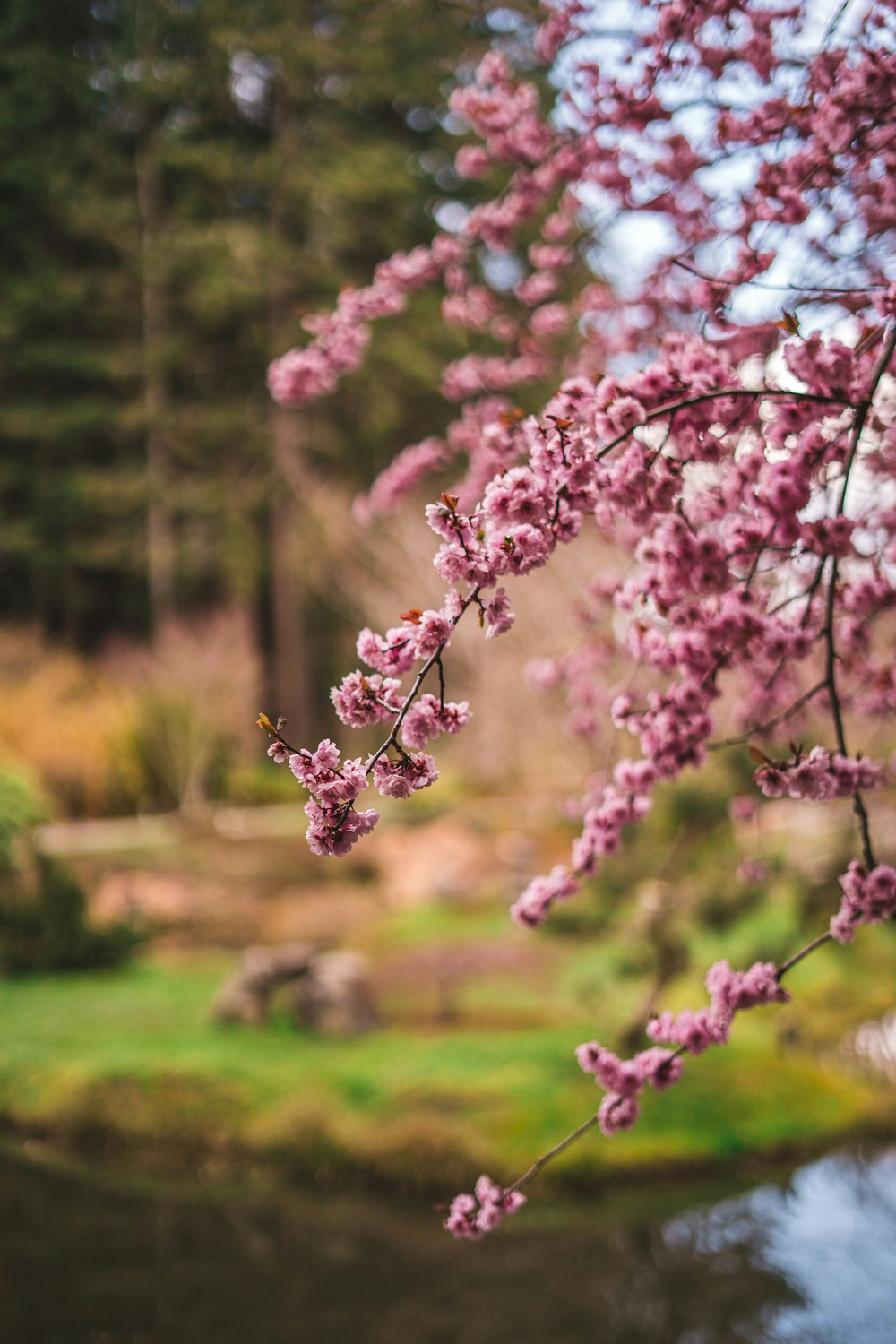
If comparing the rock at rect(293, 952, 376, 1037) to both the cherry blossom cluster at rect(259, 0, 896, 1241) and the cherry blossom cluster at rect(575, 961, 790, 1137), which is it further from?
the cherry blossom cluster at rect(575, 961, 790, 1137)

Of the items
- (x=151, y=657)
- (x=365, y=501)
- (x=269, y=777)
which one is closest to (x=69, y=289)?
(x=151, y=657)

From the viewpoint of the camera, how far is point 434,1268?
4082mm

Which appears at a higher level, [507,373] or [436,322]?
[436,322]

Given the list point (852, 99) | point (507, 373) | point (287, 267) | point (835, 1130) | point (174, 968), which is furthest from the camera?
point (287, 267)

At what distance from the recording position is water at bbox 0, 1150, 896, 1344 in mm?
3645

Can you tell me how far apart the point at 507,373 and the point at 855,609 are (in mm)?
1820

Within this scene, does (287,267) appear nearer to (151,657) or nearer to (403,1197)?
(151,657)

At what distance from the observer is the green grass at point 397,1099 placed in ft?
15.7

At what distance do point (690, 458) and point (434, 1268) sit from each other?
142 inches

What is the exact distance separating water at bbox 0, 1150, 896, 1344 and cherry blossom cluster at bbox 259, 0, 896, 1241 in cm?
200

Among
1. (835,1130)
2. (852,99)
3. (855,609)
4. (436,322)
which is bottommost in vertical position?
(835,1130)

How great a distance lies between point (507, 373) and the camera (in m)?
3.72

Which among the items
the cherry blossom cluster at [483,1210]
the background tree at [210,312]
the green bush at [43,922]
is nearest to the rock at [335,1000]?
the green bush at [43,922]

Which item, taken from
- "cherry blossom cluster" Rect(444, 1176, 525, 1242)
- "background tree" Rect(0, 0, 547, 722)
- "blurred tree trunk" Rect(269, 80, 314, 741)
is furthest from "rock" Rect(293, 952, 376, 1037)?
"background tree" Rect(0, 0, 547, 722)
